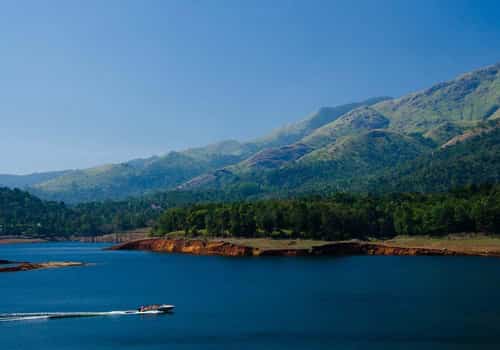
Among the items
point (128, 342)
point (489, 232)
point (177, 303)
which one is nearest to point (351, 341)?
point (128, 342)

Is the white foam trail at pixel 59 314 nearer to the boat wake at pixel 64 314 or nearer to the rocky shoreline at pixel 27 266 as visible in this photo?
the boat wake at pixel 64 314

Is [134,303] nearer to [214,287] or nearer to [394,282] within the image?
[214,287]

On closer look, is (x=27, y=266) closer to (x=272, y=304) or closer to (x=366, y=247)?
(x=272, y=304)

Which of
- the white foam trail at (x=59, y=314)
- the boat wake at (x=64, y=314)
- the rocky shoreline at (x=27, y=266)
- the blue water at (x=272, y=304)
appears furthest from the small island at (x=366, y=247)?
the white foam trail at (x=59, y=314)

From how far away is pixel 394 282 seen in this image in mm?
118875

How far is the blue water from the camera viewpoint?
244 ft

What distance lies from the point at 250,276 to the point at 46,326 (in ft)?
189

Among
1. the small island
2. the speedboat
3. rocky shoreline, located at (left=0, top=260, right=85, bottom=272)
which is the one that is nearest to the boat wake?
the speedboat

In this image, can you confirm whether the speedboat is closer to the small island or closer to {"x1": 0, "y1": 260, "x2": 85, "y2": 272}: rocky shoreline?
{"x1": 0, "y1": 260, "x2": 85, "y2": 272}: rocky shoreline

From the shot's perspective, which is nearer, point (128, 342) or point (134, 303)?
point (128, 342)

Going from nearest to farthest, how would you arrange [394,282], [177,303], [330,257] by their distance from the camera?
1. [177,303]
2. [394,282]
3. [330,257]

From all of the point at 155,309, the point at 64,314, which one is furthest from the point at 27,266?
the point at 155,309

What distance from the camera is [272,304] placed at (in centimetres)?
9844

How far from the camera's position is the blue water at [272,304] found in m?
74.4
